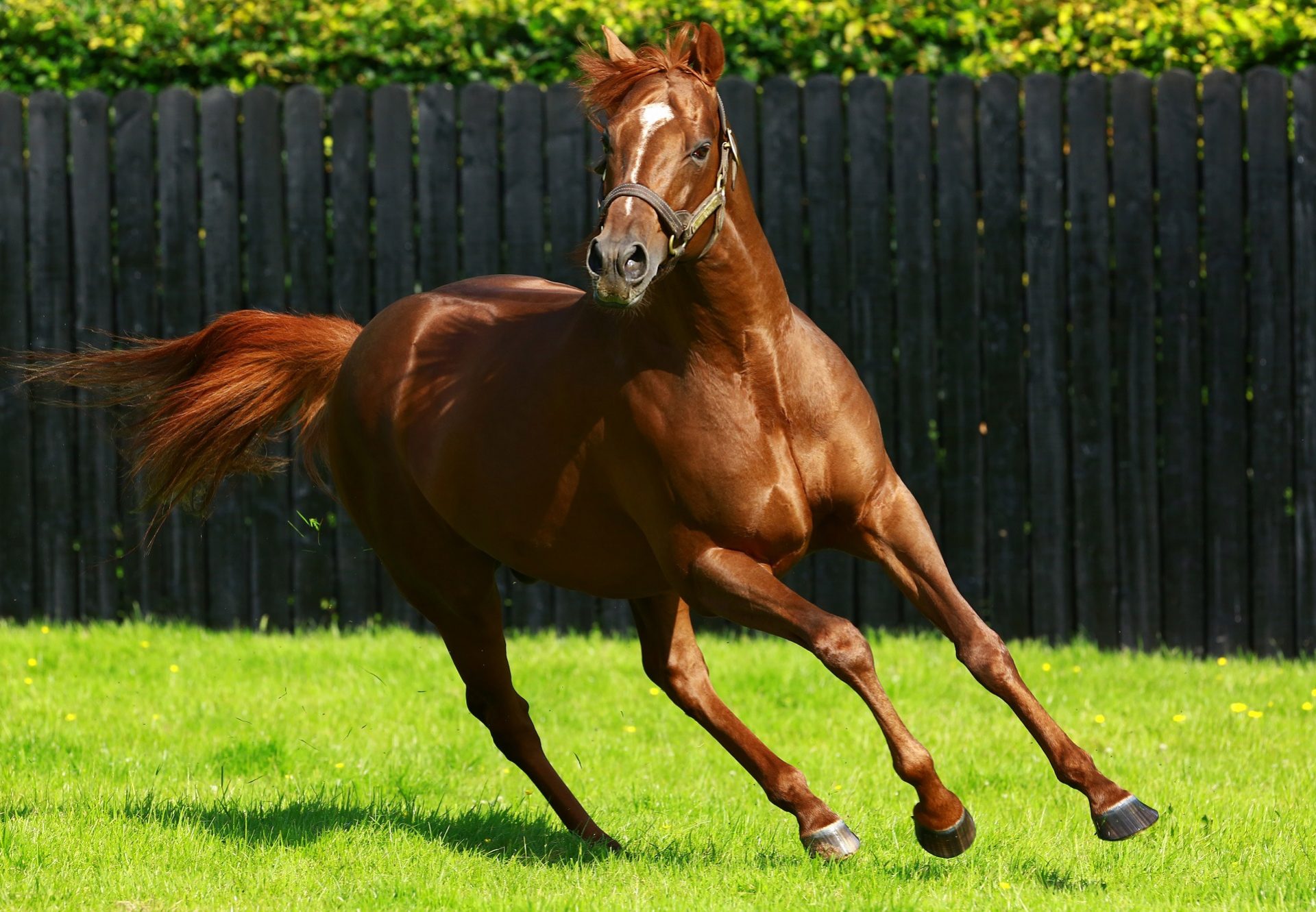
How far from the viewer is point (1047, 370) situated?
7367 mm

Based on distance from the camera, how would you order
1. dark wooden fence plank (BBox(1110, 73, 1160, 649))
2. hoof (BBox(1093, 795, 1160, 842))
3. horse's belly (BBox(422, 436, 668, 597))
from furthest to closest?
1. dark wooden fence plank (BBox(1110, 73, 1160, 649))
2. horse's belly (BBox(422, 436, 668, 597))
3. hoof (BBox(1093, 795, 1160, 842))

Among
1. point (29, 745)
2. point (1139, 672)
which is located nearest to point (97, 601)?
point (29, 745)

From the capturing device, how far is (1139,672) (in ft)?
22.7

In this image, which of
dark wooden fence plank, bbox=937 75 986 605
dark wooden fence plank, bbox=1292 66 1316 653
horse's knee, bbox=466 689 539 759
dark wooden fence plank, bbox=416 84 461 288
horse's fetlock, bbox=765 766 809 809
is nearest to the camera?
horse's fetlock, bbox=765 766 809 809

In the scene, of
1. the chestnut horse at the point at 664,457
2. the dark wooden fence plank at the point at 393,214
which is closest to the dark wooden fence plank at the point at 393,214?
the dark wooden fence plank at the point at 393,214

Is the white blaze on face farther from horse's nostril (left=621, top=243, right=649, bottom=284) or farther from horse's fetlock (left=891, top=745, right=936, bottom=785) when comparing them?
horse's fetlock (left=891, top=745, right=936, bottom=785)

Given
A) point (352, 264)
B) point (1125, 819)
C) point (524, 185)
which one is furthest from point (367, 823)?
point (524, 185)

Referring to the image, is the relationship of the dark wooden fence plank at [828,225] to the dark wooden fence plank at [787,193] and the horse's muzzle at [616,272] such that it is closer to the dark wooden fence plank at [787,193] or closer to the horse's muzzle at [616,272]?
the dark wooden fence plank at [787,193]

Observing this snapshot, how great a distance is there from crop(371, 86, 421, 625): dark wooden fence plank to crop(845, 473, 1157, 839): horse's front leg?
12.9 ft

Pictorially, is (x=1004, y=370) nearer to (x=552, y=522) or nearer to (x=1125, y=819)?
(x=552, y=522)

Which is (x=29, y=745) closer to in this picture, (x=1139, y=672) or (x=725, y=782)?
(x=725, y=782)

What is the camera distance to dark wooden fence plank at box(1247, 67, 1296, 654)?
23.7 ft

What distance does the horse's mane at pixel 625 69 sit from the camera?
A: 4.04 meters

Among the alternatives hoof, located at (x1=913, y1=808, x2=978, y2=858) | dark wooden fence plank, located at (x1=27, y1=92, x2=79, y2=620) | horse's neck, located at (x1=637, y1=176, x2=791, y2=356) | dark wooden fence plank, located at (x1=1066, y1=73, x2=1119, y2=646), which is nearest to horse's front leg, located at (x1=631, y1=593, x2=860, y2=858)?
hoof, located at (x1=913, y1=808, x2=978, y2=858)
